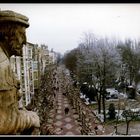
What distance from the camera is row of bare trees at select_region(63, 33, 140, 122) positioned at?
14297mm

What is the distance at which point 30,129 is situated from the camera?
4.07 ft

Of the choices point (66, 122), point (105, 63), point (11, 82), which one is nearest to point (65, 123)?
point (66, 122)

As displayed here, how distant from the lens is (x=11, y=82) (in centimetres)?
119

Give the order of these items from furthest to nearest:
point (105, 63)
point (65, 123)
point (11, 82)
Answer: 1. point (105, 63)
2. point (65, 123)
3. point (11, 82)

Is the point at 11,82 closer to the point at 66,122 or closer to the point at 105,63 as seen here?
the point at 66,122

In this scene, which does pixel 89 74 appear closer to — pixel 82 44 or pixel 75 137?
pixel 82 44

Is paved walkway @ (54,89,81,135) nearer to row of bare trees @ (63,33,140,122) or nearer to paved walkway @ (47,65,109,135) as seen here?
paved walkway @ (47,65,109,135)

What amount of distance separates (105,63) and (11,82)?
13050 mm

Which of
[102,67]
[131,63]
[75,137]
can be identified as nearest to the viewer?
[75,137]

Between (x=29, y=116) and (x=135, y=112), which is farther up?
(x=29, y=116)

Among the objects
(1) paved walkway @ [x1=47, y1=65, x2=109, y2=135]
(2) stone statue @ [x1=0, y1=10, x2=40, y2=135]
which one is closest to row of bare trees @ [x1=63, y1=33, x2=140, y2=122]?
(1) paved walkway @ [x1=47, y1=65, x2=109, y2=135]

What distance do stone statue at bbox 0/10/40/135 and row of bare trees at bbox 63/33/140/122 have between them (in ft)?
36.6

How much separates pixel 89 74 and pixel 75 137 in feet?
50.3

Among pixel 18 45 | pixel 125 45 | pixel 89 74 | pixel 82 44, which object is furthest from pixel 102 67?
pixel 18 45
